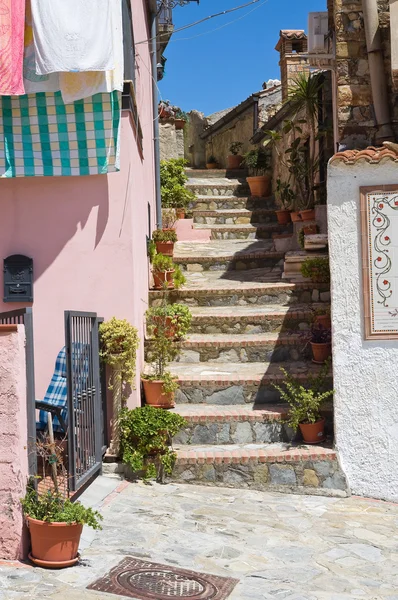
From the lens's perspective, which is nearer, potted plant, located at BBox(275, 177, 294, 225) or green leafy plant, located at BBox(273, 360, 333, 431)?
green leafy plant, located at BBox(273, 360, 333, 431)

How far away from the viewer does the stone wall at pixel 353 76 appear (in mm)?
11414

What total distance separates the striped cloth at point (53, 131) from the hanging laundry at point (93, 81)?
0.36m

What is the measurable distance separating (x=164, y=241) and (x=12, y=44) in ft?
15.8

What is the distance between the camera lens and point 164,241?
39.9 ft

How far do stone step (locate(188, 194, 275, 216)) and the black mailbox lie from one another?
7399mm

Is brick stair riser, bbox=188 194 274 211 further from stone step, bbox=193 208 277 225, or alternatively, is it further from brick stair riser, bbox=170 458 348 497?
brick stair riser, bbox=170 458 348 497

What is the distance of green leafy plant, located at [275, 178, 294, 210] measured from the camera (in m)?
14.6

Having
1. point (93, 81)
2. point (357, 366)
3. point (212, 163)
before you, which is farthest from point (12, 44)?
point (212, 163)

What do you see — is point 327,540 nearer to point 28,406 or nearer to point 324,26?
point 28,406

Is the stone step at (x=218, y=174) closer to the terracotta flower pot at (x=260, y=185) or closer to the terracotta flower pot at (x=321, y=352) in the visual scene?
the terracotta flower pot at (x=260, y=185)

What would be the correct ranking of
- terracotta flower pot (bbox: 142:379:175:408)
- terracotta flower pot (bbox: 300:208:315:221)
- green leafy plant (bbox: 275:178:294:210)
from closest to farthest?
terracotta flower pot (bbox: 142:379:175:408) < terracotta flower pot (bbox: 300:208:315:221) < green leafy plant (bbox: 275:178:294:210)

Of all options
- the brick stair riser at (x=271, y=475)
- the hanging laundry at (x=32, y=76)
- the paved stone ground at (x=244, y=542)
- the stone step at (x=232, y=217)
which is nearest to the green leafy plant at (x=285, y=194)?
the stone step at (x=232, y=217)

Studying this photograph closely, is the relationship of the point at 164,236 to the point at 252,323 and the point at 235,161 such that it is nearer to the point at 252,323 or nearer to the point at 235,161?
the point at 252,323

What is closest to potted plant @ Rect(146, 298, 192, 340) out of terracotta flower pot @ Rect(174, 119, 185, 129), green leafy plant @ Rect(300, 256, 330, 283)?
green leafy plant @ Rect(300, 256, 330, 283)
